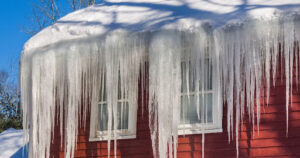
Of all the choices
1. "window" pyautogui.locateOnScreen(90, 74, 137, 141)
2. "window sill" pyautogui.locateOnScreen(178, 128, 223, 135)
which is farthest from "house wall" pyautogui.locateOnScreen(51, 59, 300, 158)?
"window" pyautogui.locateOnScreen(90, 74, 137, 141)

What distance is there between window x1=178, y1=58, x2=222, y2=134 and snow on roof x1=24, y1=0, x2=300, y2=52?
28.3 inches

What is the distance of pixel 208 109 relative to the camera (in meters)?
6.38

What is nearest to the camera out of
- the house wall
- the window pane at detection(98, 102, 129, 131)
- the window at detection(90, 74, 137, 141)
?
the house wall

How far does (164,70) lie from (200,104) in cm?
93

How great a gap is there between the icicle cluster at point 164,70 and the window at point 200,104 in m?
0.03

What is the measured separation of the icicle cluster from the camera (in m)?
5.60

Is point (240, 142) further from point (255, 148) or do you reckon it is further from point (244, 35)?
point (244, 35)

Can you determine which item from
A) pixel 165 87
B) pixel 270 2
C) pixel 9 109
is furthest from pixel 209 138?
pixel 9 109

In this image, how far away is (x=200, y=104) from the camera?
21.1 ft

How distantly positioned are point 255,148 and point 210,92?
3.49ft

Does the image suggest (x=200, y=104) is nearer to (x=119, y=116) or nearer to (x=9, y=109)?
(x=119, y=116)

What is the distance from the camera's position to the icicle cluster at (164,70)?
18.4 ft

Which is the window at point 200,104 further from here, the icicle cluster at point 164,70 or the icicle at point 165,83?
the icicle at point 165,83

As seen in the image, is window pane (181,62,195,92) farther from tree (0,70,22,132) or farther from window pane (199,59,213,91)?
tree (0,70,22,132)
